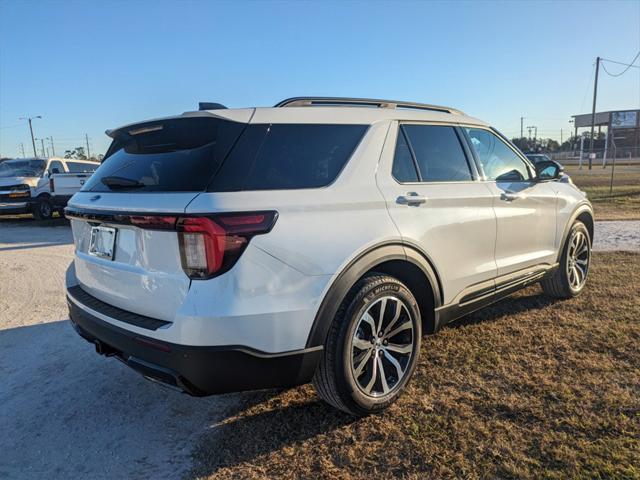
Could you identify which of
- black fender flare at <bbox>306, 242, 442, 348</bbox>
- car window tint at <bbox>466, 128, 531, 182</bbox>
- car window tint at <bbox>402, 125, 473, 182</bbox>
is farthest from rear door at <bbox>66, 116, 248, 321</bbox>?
car window tint at <bbox>466, 128, 531, 182</bbox>

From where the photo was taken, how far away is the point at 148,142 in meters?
2.87

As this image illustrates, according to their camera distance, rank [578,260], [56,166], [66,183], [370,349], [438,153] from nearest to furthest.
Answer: [370,349] < [438,153] < [578,260] < [66,183] < [56,166]

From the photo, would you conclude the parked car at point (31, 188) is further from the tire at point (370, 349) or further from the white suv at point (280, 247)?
the tire at point (370, 349)

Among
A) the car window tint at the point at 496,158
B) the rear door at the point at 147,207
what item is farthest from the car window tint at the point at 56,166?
the car window tint at the point at 496,158

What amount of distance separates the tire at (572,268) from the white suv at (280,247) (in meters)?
1.82

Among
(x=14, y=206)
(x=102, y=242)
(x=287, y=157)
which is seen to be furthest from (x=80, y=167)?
(x=287, y=157)

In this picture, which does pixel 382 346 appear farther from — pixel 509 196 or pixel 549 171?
pixel 549 171

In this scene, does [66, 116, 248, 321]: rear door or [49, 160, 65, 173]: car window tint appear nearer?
[66, 116, 248, 321]: rear door

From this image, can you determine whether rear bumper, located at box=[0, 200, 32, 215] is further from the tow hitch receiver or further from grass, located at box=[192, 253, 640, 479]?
grass, located at box=[192, 253, 640, 479]

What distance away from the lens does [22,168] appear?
14781mm

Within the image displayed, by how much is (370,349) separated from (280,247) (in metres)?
0.96

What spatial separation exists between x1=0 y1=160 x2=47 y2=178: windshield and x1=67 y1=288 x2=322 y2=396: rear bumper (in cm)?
1448

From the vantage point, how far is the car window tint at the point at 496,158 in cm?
397

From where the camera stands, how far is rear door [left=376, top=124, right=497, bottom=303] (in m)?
3.08
